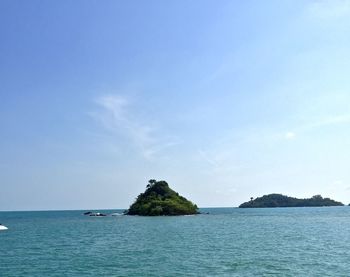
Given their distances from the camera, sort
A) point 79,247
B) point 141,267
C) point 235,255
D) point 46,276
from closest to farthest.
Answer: point 46,276, point 141,267, point 235,255, point 79,247

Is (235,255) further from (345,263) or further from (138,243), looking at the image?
(138,243)

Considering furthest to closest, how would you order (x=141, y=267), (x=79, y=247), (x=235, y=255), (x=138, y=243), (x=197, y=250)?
1. (x=138, y=243)
2. (x=79, y=247)
3. (x=197, y=250)
4. (x=235, y=255)
5. (x=141, y=267)

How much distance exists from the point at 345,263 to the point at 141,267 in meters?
25.4

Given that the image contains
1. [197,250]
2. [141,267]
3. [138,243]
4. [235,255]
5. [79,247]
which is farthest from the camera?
[138,243]

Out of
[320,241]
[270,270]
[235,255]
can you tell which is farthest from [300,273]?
[320,241]

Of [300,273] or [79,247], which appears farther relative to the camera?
[79,247]

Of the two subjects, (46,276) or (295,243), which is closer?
(46,276)

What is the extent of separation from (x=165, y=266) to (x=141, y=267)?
2906 millimetres

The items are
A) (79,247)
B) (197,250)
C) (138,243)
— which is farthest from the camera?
(138,243)

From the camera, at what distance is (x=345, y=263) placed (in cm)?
5350

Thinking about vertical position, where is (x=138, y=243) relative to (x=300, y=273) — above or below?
above

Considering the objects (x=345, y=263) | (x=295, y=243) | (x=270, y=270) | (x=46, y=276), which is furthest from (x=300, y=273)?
(x=295, y=243)

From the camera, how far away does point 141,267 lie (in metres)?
51.0

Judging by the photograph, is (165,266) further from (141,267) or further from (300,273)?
(300,273)
